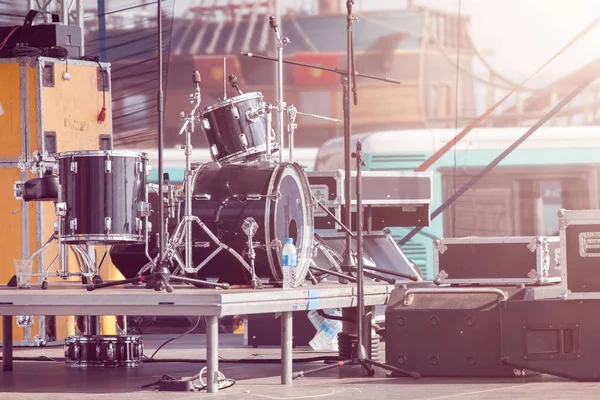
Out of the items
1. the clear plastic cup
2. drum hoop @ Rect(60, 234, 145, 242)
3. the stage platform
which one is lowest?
the stage platform

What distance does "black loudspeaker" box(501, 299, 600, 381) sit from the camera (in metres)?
5.88

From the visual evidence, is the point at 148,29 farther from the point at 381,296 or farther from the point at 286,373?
the point at 286,373

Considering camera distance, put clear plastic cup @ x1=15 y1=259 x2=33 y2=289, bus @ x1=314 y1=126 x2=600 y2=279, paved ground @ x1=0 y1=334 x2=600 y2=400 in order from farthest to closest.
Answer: bus @ x1=314 y1=126 x2=600 y2=279, clear plastic cup @ x1=15 y1=259 x2=33 y2=289, paved ground @ x1=0 y1=334 x2=600 y2=400

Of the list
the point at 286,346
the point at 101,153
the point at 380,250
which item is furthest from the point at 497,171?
the point at 286,346

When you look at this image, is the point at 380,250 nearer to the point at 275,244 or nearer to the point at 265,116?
the point at 265,116

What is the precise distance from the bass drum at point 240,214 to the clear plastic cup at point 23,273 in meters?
0.90

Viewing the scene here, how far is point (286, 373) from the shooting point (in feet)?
19.5

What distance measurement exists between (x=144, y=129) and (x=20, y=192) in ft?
16.3

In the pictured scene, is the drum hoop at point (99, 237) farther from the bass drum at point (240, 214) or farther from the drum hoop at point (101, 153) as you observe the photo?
the drum hoop at point (101, 153)

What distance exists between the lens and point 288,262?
6.22 meters

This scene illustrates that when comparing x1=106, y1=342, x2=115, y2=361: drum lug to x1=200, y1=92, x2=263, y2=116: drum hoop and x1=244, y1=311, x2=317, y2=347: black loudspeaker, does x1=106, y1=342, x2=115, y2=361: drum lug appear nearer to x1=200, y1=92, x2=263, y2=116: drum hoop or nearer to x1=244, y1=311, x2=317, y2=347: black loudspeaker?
x1=200, y1=92, x2=263, y2=116: drum hoop

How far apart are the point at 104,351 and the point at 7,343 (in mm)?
541

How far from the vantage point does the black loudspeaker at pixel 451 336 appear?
6.16 m

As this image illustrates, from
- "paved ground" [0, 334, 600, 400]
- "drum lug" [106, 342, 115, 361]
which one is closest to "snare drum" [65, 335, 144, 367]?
"drum lug" [106, 342, 115, 361]
